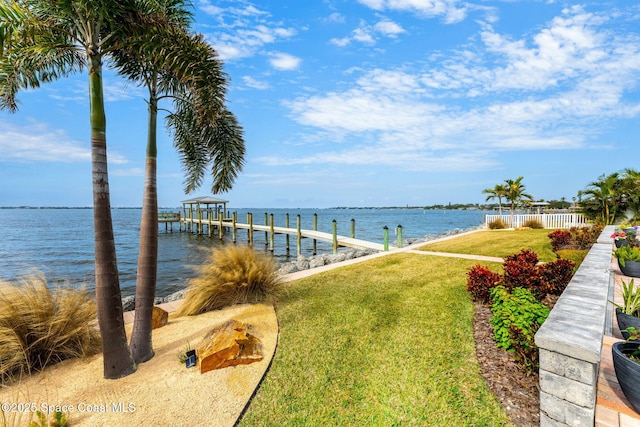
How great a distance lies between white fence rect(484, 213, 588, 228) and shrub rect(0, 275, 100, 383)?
75.5 feet

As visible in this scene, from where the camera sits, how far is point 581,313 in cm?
274

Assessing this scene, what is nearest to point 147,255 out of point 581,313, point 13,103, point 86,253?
point 13,103

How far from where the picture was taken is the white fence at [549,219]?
1874 cm

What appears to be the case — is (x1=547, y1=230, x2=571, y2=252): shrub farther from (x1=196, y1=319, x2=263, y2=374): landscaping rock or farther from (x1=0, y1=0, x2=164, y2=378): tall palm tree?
(x1=0, y1=0, x2=164, y2=378): tall palm tree

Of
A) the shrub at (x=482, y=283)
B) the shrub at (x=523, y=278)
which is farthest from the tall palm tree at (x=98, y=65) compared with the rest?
the shrub at (x=523, y=278)

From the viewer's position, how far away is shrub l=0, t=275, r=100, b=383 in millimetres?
4020

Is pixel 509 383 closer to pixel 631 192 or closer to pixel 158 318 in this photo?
pixel 158 318

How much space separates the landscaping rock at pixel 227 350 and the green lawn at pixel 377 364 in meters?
0.39

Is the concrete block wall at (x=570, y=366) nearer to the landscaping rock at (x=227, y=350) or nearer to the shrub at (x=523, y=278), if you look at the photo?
the shrub at (x=523, y=278)

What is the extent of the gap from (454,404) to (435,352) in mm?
975

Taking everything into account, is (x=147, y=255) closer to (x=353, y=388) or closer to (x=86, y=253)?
(x=353, y=388)

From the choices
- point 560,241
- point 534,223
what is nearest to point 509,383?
point 560,241

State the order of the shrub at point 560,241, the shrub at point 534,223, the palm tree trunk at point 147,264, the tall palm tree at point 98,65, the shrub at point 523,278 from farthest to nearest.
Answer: the shrub at point 534,223 < the shrub at point 560,241 < the shrub at point 523,278 < the palm tree trunk at point 147,264 < the tall palm tree at point 98,65

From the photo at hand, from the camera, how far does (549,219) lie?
19906mm
